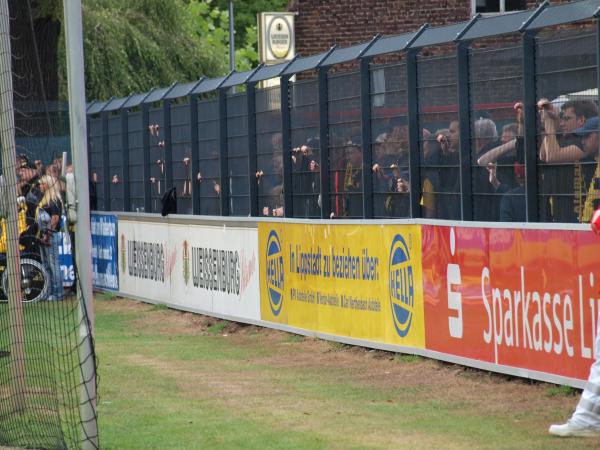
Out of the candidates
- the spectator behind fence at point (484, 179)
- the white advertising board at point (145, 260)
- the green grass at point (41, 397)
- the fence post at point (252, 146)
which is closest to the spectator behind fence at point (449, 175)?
the spectator behind fence at point (484, 179)

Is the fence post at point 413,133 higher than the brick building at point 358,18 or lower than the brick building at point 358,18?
lower

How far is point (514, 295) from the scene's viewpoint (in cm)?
1091

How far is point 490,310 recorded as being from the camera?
11.3 m

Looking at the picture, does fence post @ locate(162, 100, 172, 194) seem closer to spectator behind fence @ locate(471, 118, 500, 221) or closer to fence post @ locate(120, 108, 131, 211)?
fence post @ locate(120, 108, 131, 211)

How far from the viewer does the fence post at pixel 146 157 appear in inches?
829

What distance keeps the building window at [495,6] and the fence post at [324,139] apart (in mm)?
19464

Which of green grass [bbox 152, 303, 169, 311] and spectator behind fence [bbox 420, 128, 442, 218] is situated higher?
spectator behind fence [bbox 420, 128, 442, 218]

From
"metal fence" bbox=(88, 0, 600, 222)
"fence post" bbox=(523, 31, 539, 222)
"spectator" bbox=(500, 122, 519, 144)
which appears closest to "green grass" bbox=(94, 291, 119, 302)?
"metal fence" bbox=(88, 0, 600, 222)

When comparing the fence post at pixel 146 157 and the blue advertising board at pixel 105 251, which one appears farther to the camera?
the blue advertising board at pixel 105 251

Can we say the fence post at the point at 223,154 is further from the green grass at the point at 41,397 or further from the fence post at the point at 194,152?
the green grass at the point at 41,397

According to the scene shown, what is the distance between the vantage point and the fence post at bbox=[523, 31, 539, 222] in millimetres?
11062

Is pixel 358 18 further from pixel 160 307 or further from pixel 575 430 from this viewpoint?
pixel 575 430

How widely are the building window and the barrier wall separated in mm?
16174

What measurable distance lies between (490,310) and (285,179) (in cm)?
507
